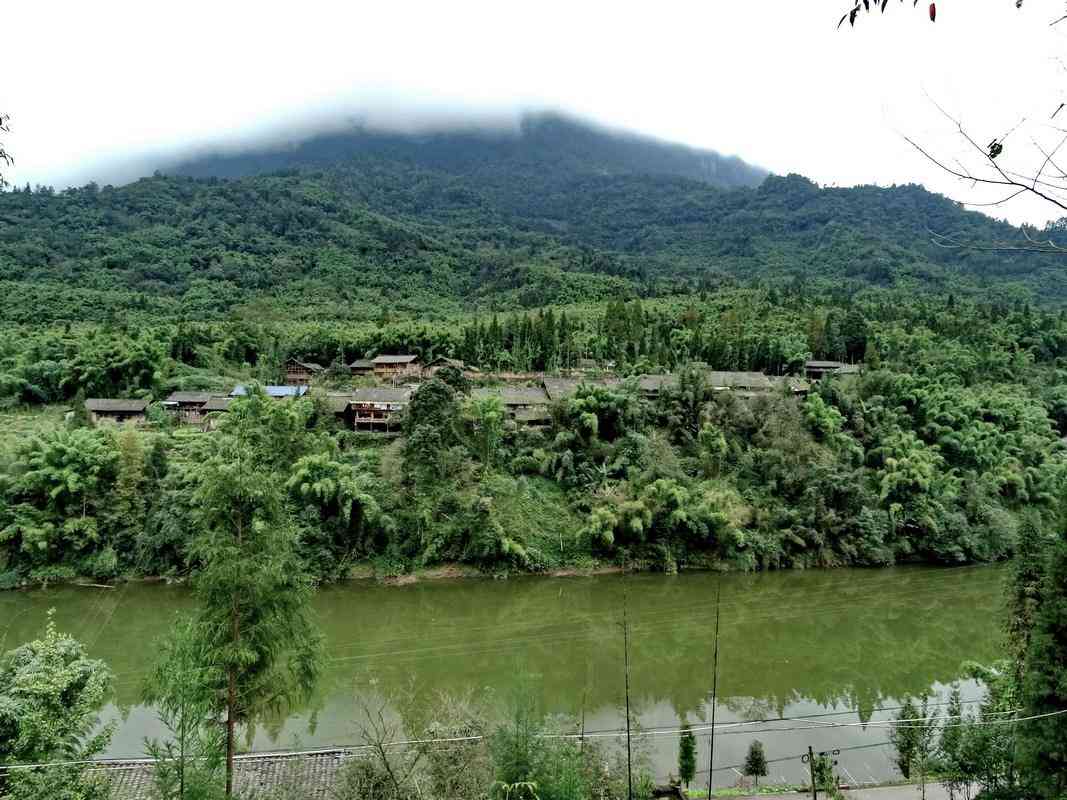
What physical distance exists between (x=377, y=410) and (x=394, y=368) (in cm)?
692

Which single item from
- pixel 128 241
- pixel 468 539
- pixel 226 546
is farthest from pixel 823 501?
pixel 128 241

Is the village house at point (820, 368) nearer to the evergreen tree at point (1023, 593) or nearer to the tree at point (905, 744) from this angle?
the evergreen tree at point (1023, 593)

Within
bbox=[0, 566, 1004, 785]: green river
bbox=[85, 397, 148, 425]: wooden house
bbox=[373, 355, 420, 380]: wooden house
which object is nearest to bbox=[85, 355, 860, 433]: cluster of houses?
bbox=[85, 397, 148, 425]: wooden house

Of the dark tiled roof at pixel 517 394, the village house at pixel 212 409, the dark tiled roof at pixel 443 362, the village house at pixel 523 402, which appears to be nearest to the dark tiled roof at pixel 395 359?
the dark tiled roof at pixel 443 362

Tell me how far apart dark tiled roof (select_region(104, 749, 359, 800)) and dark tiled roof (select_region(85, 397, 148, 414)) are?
62.8 feet

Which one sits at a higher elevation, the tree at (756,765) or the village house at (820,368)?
the village house at (820,368)

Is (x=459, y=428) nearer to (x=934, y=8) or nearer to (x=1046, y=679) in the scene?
(x=1046, y=679)

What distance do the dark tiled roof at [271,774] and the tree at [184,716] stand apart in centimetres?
165

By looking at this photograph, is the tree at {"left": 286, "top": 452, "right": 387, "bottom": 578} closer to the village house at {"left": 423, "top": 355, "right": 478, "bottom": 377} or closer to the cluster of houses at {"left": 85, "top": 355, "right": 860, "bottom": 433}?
the cluster of houses at {"left": 85, "top": 355, "right": 860, "bottom": 433}

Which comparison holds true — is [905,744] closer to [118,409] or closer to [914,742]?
[914,742]

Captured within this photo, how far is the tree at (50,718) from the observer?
688cm

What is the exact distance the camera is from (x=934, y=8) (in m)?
2.20

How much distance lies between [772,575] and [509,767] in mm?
15504

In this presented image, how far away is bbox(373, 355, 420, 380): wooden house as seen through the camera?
30406mm
